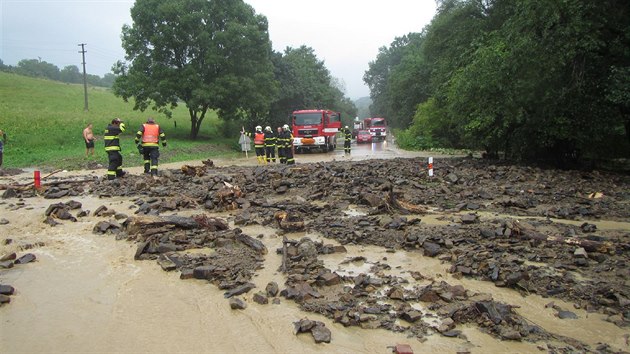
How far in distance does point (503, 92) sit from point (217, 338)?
15.6 meters

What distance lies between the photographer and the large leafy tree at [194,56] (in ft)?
101

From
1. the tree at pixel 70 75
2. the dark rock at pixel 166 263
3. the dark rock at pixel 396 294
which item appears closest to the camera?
the dark rock at pixel 396 294

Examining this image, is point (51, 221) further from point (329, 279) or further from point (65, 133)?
point (65, 133)

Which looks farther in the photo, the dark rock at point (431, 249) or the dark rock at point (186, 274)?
the dark rock at point (431, 249)

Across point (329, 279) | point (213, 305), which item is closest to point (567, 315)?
point (329, 279)

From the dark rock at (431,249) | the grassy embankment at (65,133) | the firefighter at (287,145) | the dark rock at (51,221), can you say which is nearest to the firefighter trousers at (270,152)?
the firefighter at (287,145)

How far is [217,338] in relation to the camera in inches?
174

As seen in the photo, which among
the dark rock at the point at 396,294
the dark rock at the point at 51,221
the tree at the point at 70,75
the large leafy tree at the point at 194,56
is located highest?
the tree at the point at 70,75

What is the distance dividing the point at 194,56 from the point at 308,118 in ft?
33.8

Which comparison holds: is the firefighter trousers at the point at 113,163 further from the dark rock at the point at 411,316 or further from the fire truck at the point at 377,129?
the fire truck at the point at 377,129

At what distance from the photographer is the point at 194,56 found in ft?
108

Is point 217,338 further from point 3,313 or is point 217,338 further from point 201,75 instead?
point 201,75

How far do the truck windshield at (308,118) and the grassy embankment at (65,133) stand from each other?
469 centimetres

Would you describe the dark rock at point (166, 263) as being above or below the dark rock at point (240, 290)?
above
